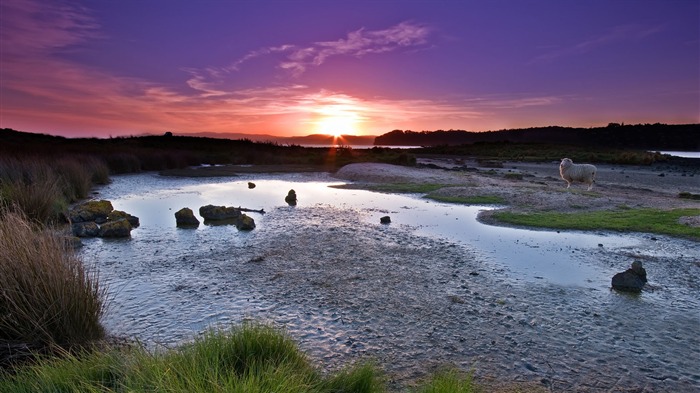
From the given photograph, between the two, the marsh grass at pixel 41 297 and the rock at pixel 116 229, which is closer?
the marsh grass at pixel 41 297

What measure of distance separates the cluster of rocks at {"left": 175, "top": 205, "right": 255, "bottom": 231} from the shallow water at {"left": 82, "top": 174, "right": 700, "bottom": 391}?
13.9 inches

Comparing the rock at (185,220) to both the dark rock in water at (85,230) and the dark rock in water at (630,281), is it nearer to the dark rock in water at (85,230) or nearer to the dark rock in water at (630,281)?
the dark rock in water at (85,230)

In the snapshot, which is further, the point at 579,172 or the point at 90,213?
the point at 579,172

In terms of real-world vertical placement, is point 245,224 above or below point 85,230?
below

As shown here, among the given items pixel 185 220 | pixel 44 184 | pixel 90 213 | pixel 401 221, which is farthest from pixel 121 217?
pixel 401 221

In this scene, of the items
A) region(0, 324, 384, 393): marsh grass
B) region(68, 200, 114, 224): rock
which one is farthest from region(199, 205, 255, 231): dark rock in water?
region(0, 324, 384, 393): marsh grass

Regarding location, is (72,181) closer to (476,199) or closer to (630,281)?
(476,199)

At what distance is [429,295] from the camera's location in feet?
22.3

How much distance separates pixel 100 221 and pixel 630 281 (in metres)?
13.1

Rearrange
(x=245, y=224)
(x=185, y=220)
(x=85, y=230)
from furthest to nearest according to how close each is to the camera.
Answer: (x=185, y=220) → (x=245, y=224) → (x=85, y=230)

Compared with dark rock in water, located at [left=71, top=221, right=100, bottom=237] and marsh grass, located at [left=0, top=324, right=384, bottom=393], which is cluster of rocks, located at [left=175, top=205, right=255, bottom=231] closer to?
dark rock in water, located at [left=71, top=221, right=100, bottom=237]

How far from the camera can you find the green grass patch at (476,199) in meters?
17.7

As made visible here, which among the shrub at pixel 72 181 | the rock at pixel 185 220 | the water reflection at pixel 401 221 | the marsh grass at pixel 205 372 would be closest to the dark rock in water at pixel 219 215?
the water reflection at pixel 401 221

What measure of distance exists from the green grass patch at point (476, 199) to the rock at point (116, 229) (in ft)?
41.2
